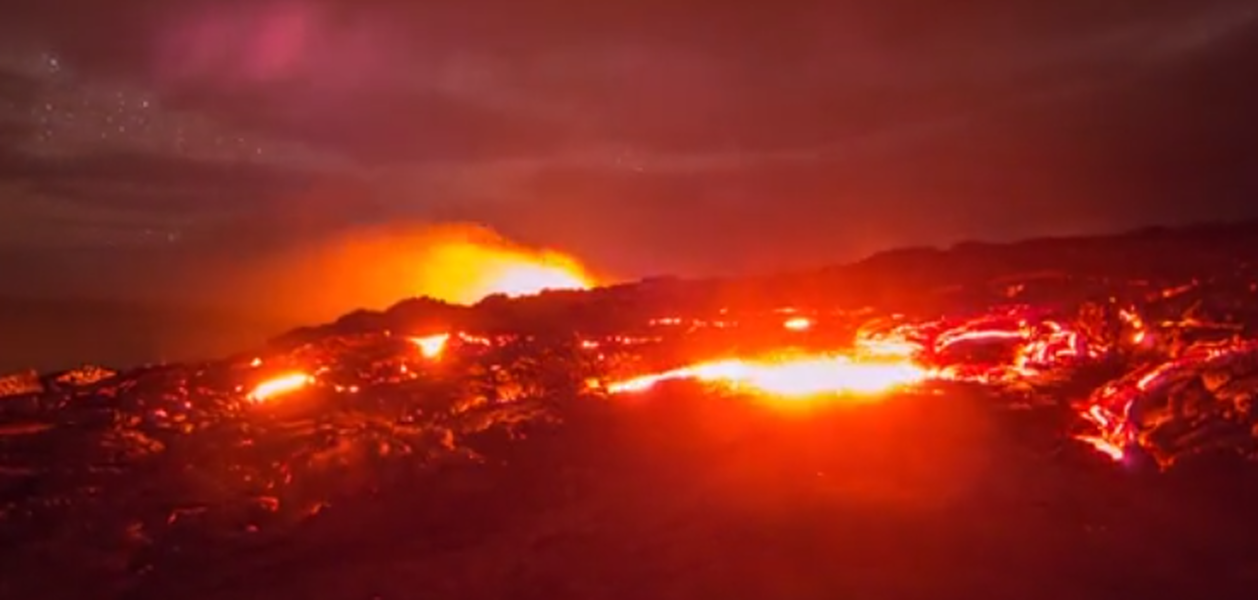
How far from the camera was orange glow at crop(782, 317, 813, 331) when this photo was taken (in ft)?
46.9

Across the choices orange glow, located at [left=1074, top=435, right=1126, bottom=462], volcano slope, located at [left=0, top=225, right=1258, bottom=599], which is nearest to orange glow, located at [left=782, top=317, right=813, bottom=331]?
volcano slope, located at [left=0, top=225, right=1258, bottom=599]

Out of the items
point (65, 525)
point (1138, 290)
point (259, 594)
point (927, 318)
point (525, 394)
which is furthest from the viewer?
point (927, 318)

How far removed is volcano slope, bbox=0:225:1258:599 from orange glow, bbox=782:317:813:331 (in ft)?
0.23

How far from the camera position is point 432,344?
1402 centimetres

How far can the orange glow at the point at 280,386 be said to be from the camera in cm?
1156

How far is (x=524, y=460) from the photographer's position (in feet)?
30.7

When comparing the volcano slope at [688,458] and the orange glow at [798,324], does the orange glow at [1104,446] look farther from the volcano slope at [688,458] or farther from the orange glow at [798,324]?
the orange glow at [798,324]

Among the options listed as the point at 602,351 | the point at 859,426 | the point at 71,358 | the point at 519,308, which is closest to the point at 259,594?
the point at 859,426

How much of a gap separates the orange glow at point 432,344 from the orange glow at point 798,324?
5213 mm

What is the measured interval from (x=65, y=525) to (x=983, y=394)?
8961 millimetres

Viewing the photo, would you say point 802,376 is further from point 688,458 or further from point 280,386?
point 280,386

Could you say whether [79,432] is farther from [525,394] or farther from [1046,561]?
[1046,561]

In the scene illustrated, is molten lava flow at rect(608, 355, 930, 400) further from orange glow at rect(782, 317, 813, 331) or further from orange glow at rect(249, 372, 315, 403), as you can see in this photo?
orange glow at rect(249, 372, 315, 403)

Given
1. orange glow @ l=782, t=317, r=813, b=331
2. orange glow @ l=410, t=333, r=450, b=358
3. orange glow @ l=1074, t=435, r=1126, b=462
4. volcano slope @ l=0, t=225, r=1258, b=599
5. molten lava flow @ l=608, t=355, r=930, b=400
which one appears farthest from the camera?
orange glow @ l=782, t=317, r=813, b=331
